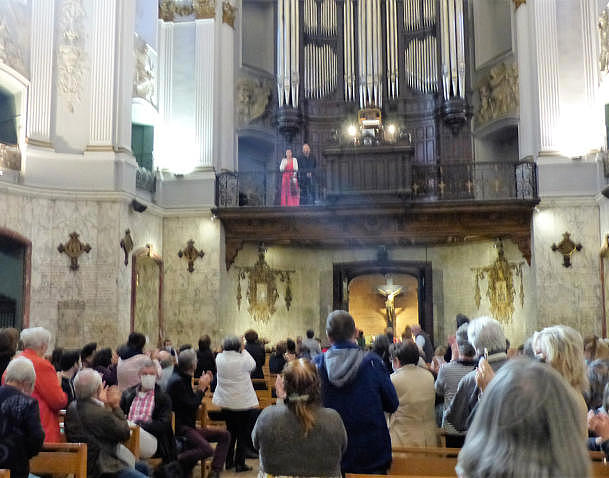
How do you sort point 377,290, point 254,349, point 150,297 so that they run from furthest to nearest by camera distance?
point 377,290
point 150,297
point 254,349

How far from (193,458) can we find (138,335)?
1.30m

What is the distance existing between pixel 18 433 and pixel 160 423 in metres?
1.82

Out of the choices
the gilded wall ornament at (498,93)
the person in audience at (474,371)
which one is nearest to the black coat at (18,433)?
the person in audience at (474,371)

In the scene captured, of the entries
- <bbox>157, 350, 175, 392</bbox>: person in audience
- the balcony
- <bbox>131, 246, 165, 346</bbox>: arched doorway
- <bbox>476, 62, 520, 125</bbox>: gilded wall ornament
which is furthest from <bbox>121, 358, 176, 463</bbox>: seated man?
<bbox>476, 62, 520, 125</bbox>: gilded wall ornament

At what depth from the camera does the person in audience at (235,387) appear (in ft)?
23.6

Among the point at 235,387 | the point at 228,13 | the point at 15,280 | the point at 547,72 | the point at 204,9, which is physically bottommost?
the point at 235,387

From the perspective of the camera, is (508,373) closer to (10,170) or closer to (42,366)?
(42,366)

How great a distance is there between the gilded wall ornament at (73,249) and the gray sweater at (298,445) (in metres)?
9.50

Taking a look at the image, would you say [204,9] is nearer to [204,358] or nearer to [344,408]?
[204,358]

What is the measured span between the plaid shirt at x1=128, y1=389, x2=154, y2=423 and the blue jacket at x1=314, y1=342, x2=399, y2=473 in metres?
2.20

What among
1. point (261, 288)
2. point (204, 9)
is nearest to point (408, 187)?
point (261, 288)

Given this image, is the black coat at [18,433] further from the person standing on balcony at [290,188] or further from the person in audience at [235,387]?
the person standing on balcony at [290,188]

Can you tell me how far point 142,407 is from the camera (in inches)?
226

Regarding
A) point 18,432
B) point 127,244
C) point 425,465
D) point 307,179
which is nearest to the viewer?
point 18,432
